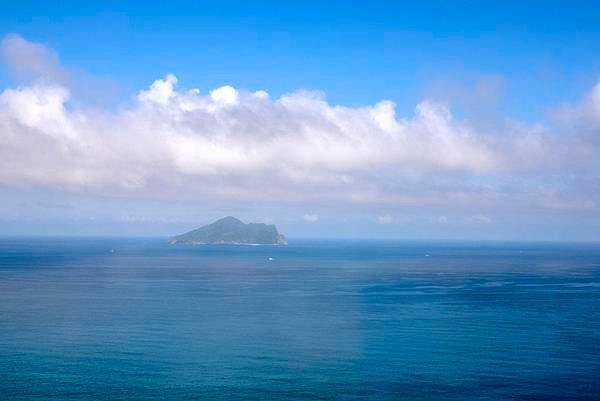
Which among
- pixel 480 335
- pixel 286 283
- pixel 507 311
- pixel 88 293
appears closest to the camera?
pixel 480 335

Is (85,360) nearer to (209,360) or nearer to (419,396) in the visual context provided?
(209,360)

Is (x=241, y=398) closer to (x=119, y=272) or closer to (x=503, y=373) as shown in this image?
(x=503, y=373)

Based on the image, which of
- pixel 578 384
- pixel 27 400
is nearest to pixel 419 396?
pixel 578 384

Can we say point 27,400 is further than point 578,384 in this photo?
No

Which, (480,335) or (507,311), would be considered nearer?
(480,335)

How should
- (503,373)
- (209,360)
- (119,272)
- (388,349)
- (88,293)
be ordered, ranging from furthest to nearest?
1. (119,272)
2. (88,293)
3. (388,349)
4. (209,360)
5. (503,373)

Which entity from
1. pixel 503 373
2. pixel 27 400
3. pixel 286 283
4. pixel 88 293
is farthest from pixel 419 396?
pixel 286 283
